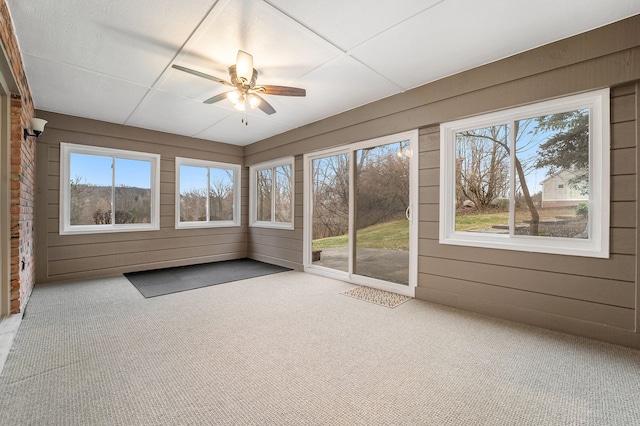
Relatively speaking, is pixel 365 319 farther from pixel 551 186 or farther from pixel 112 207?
pixel 112 207

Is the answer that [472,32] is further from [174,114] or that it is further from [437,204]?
[174,114]

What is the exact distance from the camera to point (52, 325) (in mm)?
2604

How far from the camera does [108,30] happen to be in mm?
2299

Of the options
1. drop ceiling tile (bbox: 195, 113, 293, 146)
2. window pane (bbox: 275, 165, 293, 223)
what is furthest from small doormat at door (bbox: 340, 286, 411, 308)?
drop ceiling tile (bbox: 195, 113, 293, 146)

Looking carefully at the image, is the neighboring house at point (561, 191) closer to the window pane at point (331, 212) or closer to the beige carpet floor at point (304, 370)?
the beige carpet floor at point (304, 370)

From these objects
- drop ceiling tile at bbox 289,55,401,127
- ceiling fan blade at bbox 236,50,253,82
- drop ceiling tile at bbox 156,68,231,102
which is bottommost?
ceiling fan blade at bbox 236,50,253,82

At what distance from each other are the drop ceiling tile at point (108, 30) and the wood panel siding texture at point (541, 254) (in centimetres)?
255

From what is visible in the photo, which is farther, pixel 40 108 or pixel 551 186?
pixel 40 108

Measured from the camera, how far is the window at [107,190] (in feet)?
14.2

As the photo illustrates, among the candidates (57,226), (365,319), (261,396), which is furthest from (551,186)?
(57,226)

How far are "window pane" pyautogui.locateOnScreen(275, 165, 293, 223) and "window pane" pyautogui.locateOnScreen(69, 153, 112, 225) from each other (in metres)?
2.91

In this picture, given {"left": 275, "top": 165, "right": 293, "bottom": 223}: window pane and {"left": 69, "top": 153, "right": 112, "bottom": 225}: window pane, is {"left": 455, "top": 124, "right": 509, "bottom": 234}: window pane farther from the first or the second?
{"left": 69, "top": 153, "right": 112, "bottom": 225}: window pane

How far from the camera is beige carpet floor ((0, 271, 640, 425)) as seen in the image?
152 cm

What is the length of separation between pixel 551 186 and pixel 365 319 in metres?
2.23
